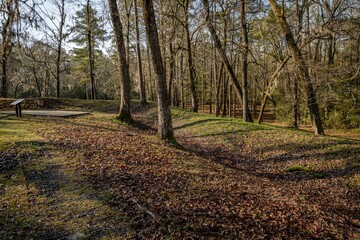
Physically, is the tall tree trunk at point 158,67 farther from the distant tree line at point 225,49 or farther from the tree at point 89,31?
the tree at point 89,31

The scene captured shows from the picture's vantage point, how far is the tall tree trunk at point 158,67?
7816 millimetres

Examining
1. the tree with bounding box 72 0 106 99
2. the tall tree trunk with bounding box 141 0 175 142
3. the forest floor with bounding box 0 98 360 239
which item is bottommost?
the forest floor with bounding box 0 98 360 239

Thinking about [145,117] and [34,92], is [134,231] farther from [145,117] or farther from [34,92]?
[34,92]

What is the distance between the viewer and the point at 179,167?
239 inches

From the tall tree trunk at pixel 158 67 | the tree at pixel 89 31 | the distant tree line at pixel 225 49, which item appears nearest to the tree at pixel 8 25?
the distant tree line at pixel 225 49

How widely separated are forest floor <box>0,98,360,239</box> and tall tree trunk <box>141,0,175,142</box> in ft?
2.01

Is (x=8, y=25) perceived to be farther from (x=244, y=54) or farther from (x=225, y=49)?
(x=225, y=49)

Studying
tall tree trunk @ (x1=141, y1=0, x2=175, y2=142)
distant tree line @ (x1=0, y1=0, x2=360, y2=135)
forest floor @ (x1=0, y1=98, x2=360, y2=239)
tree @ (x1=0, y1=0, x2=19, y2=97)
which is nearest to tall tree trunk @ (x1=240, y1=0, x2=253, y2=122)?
distant tree line @ (x1=0, y1=0, x2=360, y2=135)

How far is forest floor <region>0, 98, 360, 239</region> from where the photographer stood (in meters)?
3.40

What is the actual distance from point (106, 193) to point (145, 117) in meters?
11.7

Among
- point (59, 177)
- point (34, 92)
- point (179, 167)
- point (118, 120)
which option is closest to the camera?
point (59, 177)

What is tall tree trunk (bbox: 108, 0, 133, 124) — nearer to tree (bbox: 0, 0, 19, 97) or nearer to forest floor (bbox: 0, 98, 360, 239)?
forest floor (bbox: 0, 98, 360, 239)

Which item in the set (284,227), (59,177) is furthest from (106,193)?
(284,227)

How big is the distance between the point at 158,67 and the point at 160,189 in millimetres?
4559
